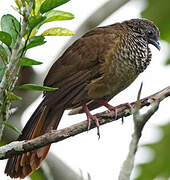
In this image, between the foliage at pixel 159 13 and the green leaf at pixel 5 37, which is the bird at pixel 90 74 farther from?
the green leaf at pixel 5 37

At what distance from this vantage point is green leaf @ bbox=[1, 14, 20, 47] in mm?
2148

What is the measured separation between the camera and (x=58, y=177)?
4.66m

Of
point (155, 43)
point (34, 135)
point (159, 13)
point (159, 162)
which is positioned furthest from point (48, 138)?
point (155, 43)

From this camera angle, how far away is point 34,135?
369 centimetres

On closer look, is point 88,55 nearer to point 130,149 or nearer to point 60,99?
point 60,99

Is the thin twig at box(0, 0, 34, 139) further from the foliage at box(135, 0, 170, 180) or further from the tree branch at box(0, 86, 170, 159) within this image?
the foliage at box(135, 0, 170, 180)

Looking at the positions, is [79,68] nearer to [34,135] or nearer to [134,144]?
[34,135]

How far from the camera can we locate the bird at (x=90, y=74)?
376 cm

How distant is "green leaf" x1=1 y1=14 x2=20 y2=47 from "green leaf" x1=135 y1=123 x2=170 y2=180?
873mm

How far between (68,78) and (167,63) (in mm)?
866

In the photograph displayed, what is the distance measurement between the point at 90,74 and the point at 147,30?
0.99m

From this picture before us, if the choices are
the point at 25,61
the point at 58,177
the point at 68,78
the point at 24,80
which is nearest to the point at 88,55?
the point at 68,78

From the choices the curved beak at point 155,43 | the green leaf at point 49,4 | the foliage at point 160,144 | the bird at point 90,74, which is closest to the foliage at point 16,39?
the green leaf at point 49,4

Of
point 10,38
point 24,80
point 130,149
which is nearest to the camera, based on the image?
point 130,149
